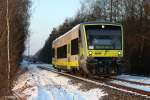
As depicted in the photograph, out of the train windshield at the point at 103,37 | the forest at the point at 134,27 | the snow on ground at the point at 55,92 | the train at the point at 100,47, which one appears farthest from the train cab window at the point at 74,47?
the forest at the point at 134,27

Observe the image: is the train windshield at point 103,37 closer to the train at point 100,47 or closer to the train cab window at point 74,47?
the train at point 100,47

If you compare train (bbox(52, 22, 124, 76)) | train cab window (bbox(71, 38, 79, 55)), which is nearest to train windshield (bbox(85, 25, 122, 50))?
train (bbox(52, 22, 124, 76))

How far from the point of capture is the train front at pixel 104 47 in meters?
26.9

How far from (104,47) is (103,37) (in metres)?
0.62

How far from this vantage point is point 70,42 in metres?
33.8

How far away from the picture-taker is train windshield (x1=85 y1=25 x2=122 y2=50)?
89.0ft

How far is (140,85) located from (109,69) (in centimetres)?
453

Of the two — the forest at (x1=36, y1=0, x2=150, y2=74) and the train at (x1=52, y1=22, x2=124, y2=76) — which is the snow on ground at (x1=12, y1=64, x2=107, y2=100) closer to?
the train at (x1=52, y1=22, x2=124, y2=76)

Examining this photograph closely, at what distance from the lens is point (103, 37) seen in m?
27.2

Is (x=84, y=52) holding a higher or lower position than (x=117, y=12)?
lower

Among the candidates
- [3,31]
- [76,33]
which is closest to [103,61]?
[76,33]

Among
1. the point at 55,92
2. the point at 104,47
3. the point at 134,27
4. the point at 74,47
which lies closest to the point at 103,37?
the point at 104,47

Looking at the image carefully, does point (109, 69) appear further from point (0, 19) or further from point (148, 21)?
point (148, 21)

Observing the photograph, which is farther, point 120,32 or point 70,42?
point 70,42
